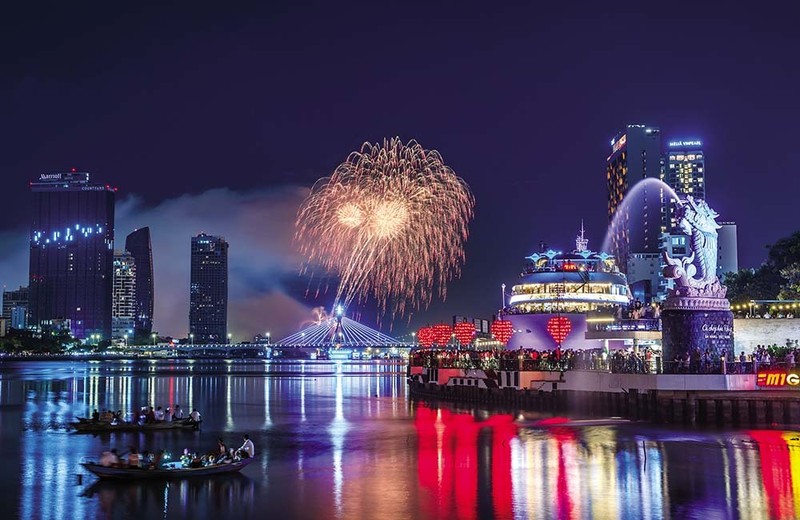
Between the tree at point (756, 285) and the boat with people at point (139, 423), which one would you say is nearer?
the boat with people at point (139, 423)

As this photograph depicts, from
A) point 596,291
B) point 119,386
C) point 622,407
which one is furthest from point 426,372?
point 119,386

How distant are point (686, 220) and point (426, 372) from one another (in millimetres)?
44673

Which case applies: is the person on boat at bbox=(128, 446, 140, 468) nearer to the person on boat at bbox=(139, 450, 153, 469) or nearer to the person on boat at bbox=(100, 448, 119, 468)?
the person on boat at bbox=(139, 450, 153, 469)

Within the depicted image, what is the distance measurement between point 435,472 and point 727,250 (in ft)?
536

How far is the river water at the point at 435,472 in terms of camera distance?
121 feet

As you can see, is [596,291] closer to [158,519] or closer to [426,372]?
[426,372]

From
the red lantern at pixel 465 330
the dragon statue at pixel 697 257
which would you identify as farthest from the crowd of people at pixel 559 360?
the dragon statue at pixel 697 257

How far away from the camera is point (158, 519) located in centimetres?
3562

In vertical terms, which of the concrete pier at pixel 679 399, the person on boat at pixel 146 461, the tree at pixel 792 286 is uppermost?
the tree at pixel 792 286

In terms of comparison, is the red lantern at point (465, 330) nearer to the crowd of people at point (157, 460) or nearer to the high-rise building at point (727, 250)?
the crowd of people at point (157, 460)

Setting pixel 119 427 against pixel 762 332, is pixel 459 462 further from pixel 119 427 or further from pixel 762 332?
pixel 762 332

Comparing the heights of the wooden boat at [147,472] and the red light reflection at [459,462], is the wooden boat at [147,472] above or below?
above

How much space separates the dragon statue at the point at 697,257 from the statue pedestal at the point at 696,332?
61.2 inches

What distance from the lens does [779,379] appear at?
186ft
